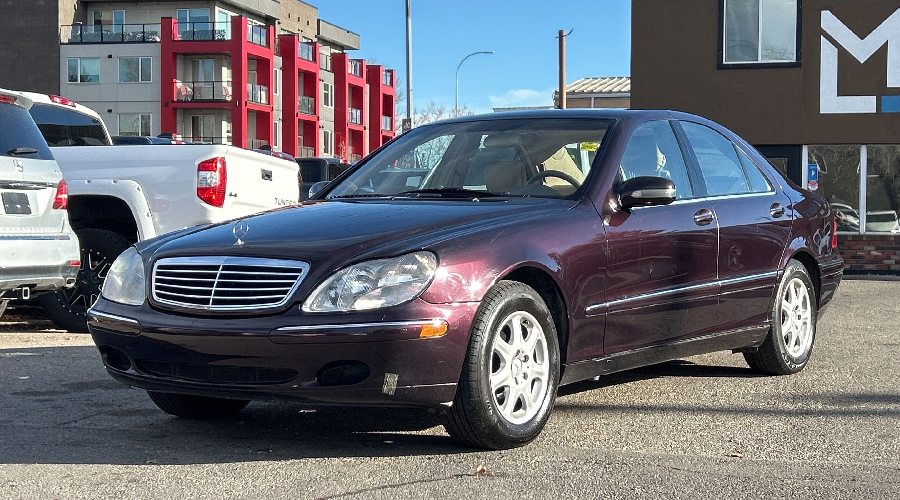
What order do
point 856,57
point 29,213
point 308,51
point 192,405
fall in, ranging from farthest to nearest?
1. point 308,51
2. point 856,57
3. point 29,213
4. point 192,405

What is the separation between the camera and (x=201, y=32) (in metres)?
58.9

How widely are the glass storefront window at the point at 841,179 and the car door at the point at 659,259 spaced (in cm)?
1488

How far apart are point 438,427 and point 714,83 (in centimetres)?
1658

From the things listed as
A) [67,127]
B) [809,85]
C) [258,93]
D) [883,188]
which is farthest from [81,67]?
[67,127]

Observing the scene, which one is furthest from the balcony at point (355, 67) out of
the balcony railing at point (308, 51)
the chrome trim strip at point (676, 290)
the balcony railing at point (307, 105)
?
the chrome trim strip at point (676, 290)

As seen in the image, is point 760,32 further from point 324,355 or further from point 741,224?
point 324,355

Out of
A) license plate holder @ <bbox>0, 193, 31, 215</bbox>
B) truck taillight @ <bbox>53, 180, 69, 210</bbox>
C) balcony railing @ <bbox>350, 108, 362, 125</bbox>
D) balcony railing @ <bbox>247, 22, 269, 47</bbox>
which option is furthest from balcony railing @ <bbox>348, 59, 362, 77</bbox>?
license plate holder @ <bbox>0, 193, 31, 215</bbox>

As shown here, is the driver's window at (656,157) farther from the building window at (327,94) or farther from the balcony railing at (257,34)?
the building window at (327,94)

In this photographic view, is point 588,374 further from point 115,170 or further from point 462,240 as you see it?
point 115,170

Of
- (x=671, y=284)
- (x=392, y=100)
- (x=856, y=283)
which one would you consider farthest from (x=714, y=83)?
(x=392, y=100)

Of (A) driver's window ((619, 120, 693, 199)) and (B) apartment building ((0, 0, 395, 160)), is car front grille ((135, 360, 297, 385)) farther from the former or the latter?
(B) apartment building ((0, 0, 395, 160))

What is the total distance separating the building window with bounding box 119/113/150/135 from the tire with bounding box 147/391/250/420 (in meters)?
55.8

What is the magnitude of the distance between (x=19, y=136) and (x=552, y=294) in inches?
181

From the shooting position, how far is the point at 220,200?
942 cm
